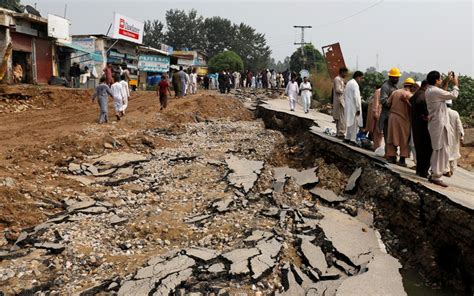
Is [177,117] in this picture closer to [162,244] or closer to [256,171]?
[256,171]

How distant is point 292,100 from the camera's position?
1473 centimetres

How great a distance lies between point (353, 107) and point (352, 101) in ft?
0.40

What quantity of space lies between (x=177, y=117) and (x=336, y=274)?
1039 cm

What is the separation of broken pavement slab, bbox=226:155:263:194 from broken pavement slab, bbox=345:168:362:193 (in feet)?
5.50

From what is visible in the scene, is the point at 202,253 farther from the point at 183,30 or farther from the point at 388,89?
the point at 183,30

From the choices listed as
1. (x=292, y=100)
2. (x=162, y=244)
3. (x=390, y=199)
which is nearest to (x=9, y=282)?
(x=162, y=244)

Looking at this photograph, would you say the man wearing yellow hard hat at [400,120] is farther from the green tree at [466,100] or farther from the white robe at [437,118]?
the green tree at [466,100]

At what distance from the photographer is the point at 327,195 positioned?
6910 mm

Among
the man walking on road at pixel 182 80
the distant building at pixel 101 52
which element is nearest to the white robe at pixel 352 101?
the man walking on road at pixel 182 80

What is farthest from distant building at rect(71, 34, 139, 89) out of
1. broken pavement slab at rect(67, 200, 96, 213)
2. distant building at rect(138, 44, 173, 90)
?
broken pavement slab at rect(67, 200, 96, 213)

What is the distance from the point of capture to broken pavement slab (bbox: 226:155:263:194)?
23.5 feet

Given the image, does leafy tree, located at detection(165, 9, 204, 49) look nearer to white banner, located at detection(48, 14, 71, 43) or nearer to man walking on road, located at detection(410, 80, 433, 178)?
white banner, located at detection(48, 14, 71, 43)

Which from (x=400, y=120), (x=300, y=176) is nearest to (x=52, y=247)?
(x=300, y=176)

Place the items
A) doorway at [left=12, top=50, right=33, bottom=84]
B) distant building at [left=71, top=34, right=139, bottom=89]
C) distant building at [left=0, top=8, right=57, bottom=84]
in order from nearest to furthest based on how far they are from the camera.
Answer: distant building at [left=0, top=8, right=57, bottom=84] < doorway at [left=12, top=50, right=33, bottom=84] < distant building at [left=71, top=34, right=139, bottom=89]
